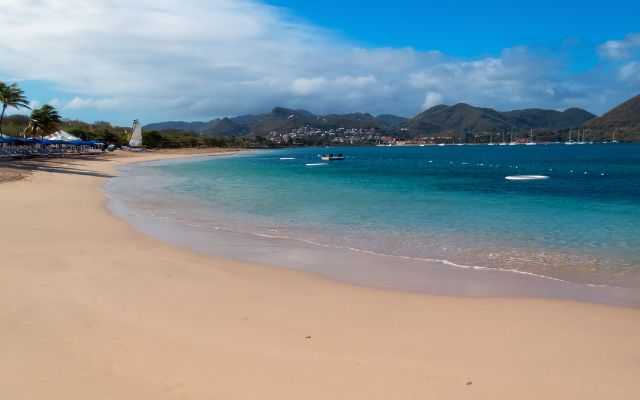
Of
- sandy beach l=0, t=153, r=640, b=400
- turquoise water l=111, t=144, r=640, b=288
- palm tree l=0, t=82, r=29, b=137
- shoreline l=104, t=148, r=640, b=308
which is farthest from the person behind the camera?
palm tree l=0, t=82, r=29, b=137

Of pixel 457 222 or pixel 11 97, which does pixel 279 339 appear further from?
pixel 11 97

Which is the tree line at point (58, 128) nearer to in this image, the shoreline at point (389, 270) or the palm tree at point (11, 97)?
the palm tree at point (11, 97)

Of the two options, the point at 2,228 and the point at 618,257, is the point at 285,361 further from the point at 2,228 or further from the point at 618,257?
the point at 2,228

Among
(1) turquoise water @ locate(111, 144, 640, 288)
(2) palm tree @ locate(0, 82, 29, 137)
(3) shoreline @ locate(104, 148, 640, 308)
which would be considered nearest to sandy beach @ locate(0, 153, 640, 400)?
(3) shoreline @ locate(104, 148, 640, 308)

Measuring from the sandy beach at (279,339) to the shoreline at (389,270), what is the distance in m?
0.52

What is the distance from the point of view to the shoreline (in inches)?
290

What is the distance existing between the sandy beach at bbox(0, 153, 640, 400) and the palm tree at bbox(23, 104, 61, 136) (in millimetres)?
61272

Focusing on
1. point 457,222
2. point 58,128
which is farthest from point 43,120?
point 457,222

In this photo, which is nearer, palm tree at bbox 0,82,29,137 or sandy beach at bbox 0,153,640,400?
sandy beach at bbox 0,153,640,400

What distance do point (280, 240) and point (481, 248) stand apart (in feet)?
16.0

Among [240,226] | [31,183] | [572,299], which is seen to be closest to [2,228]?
[240,226]

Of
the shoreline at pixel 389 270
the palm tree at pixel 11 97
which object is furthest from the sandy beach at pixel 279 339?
the palm tree at pixel 11 97

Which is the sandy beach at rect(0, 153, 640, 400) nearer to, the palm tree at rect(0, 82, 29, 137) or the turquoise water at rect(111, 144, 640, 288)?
the turquoise water at rect(111, 144, 640, 288)

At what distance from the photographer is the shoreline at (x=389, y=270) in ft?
24.2
